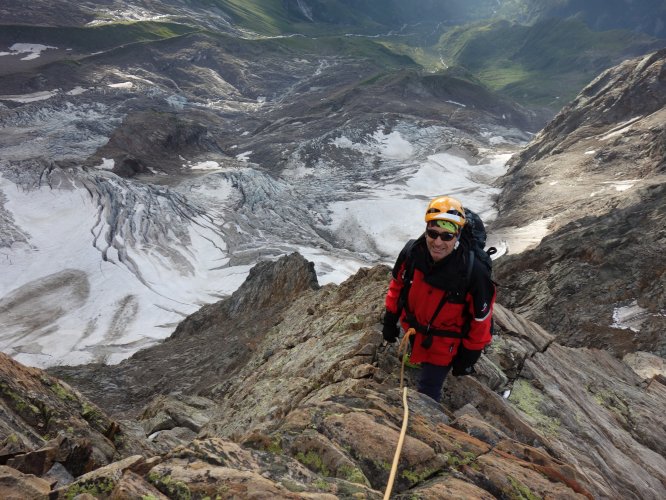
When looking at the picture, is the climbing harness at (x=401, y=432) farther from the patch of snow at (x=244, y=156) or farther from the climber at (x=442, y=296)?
the patch of snow at (x=244, y=156)

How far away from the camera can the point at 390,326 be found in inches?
300

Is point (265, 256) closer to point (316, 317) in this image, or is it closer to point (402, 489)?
point (316, 317)

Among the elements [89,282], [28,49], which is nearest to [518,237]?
[89,282]

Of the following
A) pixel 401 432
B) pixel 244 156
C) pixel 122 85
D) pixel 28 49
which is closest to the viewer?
pixel 401 432

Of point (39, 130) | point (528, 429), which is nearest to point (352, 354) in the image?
point (528, 429)

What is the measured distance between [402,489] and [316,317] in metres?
8.55

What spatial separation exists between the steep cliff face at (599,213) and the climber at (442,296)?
15382 millimetres

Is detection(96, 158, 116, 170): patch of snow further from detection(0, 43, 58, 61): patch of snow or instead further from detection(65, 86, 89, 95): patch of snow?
detection(0, 43, 58, 61): patch of snow

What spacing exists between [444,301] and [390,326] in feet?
4.81

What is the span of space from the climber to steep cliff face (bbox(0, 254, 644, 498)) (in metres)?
0.85

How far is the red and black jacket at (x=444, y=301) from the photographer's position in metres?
6.18

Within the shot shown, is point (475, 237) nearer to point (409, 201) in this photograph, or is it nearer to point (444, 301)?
point (444, 301)

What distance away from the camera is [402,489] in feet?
17.8

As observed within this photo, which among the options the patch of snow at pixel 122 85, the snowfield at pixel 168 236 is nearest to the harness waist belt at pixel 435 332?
the snowfield at pixel 168 236
